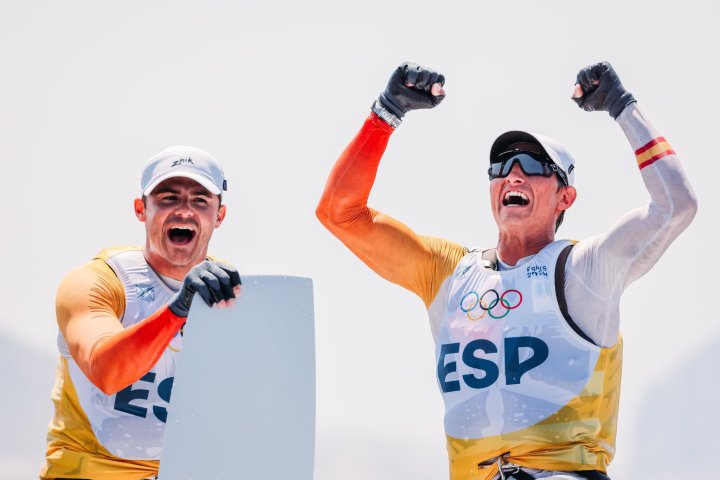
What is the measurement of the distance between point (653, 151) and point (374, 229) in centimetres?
198

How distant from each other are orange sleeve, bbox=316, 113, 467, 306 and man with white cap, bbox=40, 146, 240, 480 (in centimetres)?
79

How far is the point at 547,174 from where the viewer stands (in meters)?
7.52

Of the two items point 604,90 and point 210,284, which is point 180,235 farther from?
point 604,90

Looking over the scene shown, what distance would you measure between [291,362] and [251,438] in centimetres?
47

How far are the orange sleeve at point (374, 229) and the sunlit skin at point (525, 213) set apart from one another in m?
0.42

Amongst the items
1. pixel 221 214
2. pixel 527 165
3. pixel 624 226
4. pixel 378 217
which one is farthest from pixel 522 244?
pixel 221 214

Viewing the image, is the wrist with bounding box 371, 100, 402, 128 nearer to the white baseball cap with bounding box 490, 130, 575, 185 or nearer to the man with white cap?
the white baseball cap with bounding box 490, 130, 575, 185

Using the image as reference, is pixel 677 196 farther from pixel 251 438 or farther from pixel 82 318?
pixel 82 318

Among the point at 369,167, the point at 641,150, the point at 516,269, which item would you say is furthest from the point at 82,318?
the point at 641,150

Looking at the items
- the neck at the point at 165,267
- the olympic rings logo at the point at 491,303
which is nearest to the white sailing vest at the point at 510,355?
the olympic rings logo at the point at 491,303

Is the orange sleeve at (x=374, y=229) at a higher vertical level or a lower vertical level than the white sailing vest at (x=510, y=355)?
higher

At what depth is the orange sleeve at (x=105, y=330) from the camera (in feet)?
19.7

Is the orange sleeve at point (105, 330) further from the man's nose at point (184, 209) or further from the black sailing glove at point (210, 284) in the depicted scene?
the man's nose at point (184, 209)

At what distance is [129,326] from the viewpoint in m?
6.75
